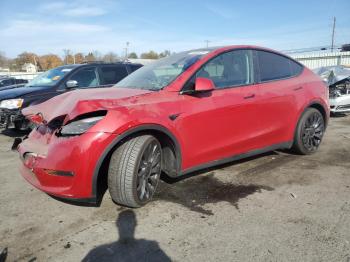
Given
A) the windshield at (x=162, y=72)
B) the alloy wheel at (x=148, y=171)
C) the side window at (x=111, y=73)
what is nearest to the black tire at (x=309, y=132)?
the windshield at (x=162, y=72)

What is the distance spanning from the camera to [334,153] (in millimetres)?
5055

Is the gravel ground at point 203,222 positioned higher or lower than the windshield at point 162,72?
lower

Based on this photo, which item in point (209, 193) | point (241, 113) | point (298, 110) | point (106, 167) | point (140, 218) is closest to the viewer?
point (140, 218)

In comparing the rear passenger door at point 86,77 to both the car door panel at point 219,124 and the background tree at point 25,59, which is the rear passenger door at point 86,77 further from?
the background tree at point 25,59

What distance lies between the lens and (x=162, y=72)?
3.81 m

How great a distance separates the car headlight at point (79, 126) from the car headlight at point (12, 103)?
3899mm

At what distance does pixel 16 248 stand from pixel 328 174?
3.57 m

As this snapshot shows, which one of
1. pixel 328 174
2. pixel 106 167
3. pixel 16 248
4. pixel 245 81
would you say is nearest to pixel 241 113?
pixel 245 81

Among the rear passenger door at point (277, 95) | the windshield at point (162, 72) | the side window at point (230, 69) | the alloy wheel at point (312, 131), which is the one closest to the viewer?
the windshield at point (162, 72)

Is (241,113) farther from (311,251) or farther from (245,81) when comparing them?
(311,251)

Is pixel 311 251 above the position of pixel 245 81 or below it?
below

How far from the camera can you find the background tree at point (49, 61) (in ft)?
310

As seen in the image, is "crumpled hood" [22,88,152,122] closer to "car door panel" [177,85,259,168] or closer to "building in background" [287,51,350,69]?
"car door panel" [177,85,259,168]

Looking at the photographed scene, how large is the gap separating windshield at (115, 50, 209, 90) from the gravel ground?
3.93 ft
